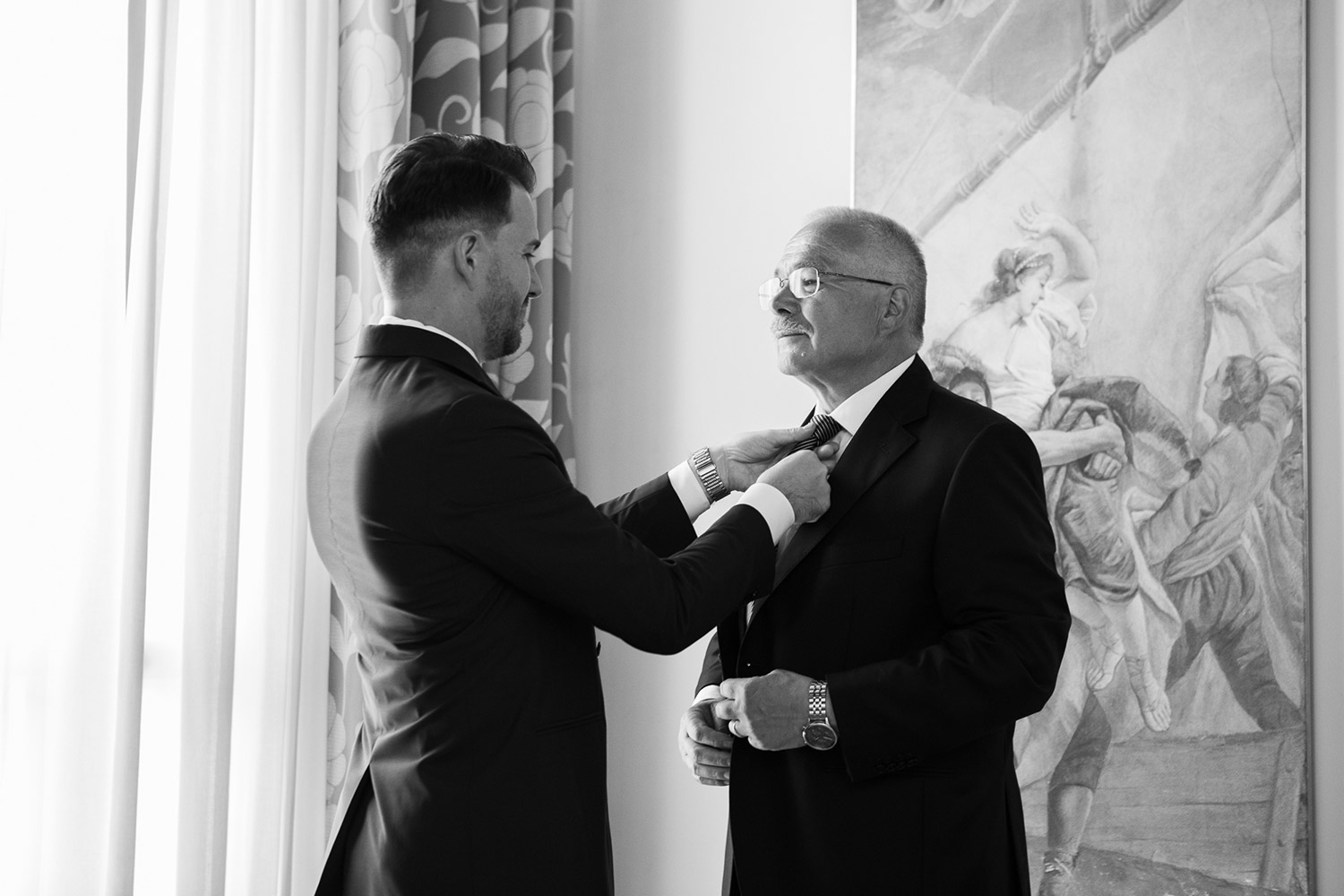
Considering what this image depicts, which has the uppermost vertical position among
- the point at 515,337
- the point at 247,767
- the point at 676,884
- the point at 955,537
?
the point at 515,337

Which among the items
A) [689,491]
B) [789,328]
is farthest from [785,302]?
[689,491]

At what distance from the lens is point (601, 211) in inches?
132

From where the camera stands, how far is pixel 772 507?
69.6 inches

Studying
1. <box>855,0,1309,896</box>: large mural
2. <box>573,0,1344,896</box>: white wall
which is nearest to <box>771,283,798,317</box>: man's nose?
<box>855,0,1309,896</box>: large mural

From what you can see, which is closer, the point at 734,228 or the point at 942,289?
the point at 942,289

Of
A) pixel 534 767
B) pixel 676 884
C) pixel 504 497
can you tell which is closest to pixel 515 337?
pixel 504 497

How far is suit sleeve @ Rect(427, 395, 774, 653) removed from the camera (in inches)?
60.4

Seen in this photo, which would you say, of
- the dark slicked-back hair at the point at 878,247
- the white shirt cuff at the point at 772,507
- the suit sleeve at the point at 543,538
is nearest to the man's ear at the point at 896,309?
the dark slicked-back hair at the point at 878,247

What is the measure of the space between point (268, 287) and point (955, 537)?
1738 mm

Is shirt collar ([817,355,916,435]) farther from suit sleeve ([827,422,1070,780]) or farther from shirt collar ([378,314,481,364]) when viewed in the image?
shirt collar ([378,314,481,364])

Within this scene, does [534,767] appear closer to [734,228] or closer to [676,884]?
[676,884]

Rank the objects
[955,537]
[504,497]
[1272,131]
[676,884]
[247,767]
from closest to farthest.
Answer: [504,497], [955,537], [1272,131], [247,767], [676,884]

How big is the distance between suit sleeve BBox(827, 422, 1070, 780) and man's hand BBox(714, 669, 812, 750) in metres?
0.05

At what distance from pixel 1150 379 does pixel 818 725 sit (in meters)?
1.26
